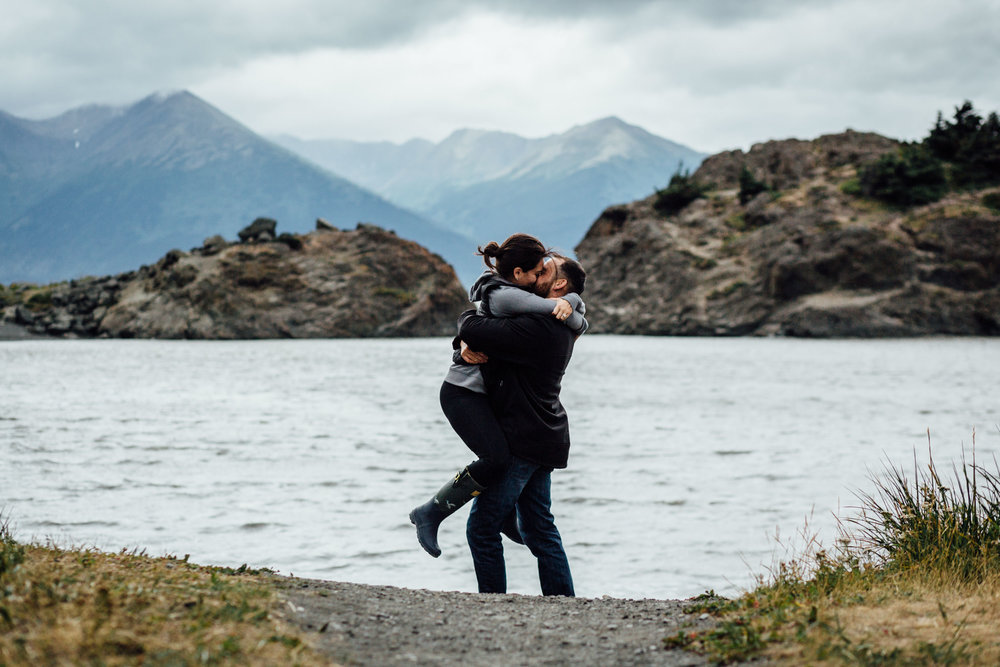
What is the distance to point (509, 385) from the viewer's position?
15.7 ft

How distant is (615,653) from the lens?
359cm

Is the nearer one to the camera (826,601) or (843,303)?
(826,601)

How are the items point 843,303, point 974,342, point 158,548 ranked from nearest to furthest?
point 158,548, point 974,342, point 843,303

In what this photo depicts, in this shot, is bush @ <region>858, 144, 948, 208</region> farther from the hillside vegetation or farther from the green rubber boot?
the green rubber boot

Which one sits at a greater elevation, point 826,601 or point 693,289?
point 693,289

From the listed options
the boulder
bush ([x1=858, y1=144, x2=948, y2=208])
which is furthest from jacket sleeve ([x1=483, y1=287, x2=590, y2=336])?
the boulder

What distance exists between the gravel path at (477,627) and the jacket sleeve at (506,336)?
4.59 feet

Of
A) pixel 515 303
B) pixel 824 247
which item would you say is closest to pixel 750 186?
pixel 824 247

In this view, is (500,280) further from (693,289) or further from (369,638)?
(693,289)

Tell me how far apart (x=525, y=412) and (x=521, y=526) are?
84 centimetres

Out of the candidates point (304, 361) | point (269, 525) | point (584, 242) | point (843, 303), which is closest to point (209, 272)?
point (304, 361)

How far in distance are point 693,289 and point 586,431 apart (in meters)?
45.4

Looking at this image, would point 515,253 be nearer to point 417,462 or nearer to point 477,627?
point 477,627

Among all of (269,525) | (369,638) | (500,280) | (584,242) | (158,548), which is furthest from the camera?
(584,242)
